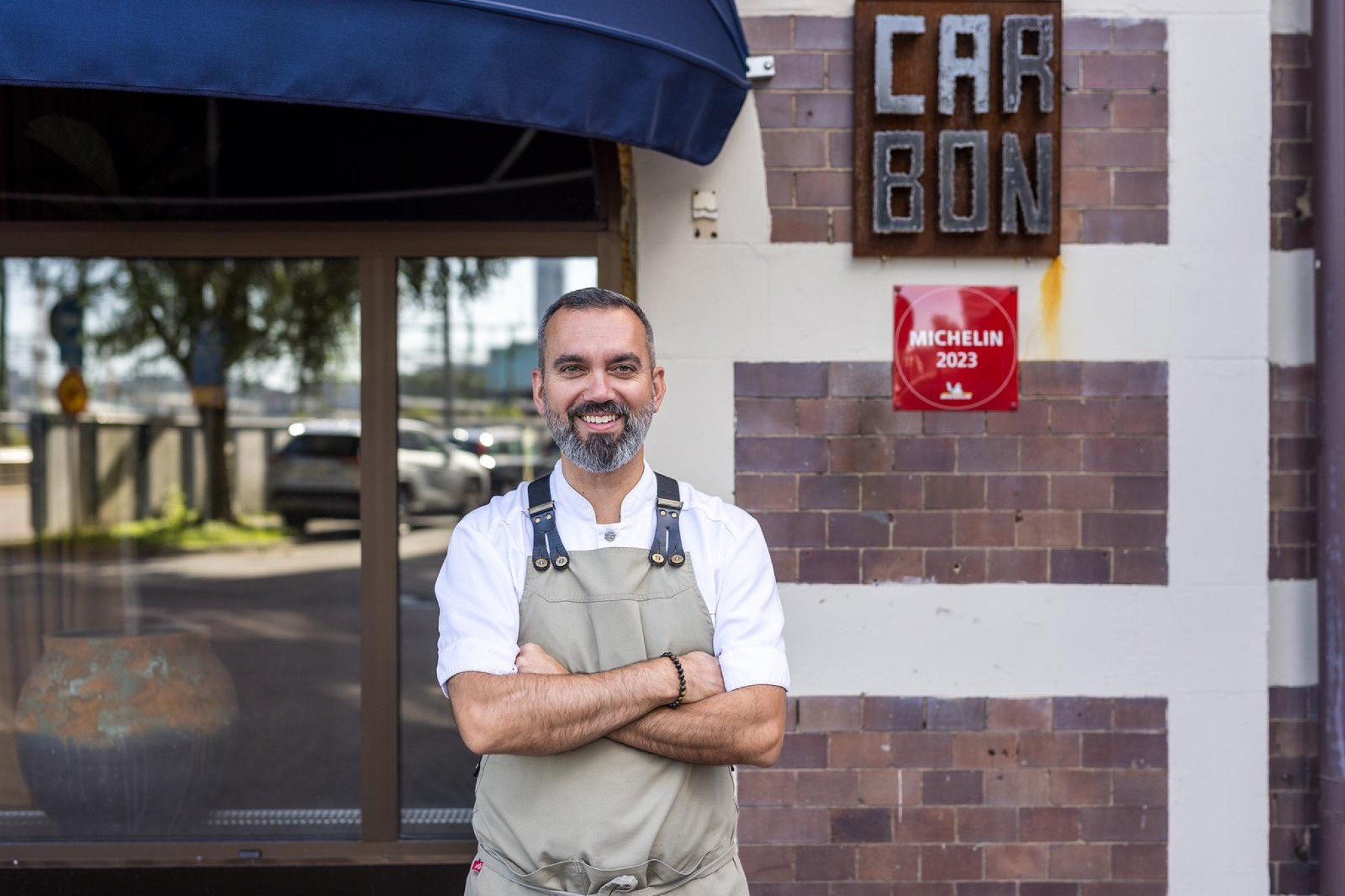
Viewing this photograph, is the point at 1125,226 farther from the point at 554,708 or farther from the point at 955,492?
the point at 554,708

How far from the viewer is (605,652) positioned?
7.43 ft

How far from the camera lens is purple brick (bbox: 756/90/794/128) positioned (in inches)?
153

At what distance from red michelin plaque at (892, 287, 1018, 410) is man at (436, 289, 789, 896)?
165 cm

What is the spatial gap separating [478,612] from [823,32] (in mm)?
2470

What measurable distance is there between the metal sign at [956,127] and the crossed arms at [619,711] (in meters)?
2.03

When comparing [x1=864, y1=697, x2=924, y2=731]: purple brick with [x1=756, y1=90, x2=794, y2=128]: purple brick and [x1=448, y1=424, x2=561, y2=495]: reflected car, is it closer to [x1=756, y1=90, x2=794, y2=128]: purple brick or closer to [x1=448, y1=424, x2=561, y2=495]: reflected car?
[x1=756, y1=90, x2=794, y2=128]: purple brick

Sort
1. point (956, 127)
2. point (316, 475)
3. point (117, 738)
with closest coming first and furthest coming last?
1. point (956, 127)
2. point (117, 738)
3. point (316, 475)

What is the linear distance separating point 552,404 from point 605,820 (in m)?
0.79

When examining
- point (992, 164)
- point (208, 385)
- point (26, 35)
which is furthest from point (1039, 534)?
point (208, 385)

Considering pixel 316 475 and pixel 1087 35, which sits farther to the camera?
pixel 316 475

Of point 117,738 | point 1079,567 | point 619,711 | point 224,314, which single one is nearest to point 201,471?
point 224,314

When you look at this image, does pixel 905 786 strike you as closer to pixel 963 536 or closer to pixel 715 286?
pixel 963 536

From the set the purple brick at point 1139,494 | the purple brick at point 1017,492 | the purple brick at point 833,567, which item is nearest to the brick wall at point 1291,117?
the purple brick at point 1139,494

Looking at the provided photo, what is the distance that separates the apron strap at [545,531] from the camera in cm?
230
